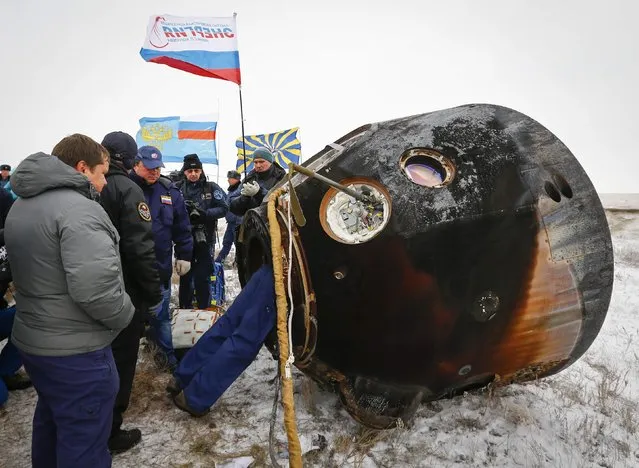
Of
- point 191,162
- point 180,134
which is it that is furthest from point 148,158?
point 180,134

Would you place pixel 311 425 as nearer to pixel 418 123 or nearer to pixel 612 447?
pixel 612 447

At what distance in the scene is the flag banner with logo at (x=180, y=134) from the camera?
14.8m

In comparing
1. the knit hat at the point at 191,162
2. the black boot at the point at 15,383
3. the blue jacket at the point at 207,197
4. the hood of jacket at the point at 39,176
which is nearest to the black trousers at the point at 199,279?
the blue jacket at the point at 207,197

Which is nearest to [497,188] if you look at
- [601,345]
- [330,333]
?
[330,333]

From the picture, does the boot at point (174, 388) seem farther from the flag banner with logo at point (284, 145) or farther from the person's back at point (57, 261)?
the flag banner with logo at point (284, 145)

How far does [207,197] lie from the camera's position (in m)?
6.14

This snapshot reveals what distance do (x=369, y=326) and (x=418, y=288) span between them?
0.37 m

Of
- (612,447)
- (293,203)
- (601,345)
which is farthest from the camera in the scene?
(601,345)

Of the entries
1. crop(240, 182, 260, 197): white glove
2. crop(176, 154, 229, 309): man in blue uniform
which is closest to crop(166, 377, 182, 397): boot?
crop(240, 182, 260, 197): white glove

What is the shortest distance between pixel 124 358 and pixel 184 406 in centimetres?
57

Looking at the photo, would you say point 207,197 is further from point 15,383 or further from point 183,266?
point 15,383

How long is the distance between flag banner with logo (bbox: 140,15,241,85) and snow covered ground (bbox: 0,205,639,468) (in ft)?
18.1

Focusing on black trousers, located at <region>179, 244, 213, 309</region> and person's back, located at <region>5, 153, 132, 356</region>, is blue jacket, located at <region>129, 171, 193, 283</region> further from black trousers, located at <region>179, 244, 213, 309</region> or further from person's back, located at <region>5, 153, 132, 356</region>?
person's back, located at <region>5, 153, 132, 356</region>

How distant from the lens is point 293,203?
213 cm
